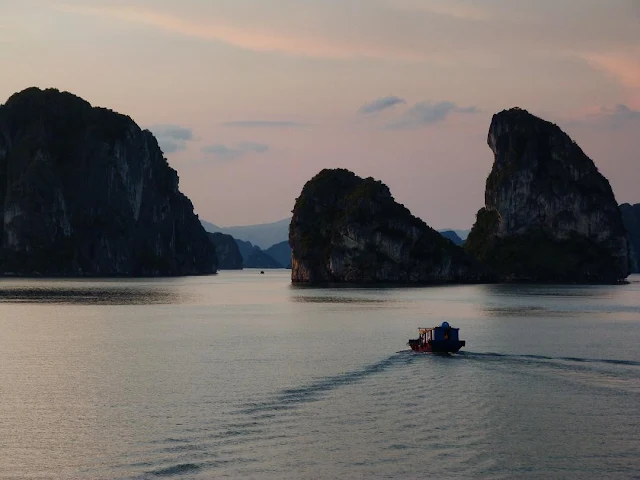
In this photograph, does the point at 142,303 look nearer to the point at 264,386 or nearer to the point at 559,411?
the point at 264,386

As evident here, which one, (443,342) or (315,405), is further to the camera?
(443,342)

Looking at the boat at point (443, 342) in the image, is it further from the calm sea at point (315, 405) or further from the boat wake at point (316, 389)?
the boat wake at point (316, 389)

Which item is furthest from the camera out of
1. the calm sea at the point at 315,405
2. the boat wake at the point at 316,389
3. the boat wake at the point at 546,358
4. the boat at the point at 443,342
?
the boat at the point at 443,342

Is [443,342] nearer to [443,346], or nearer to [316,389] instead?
[443,346]

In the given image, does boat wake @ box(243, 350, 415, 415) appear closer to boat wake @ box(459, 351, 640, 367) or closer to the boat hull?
the boat hull

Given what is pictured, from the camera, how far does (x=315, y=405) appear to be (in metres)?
53.0

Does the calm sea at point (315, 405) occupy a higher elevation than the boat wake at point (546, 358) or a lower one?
lower

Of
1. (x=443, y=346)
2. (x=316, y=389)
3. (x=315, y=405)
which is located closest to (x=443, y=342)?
(x=443, y=346)

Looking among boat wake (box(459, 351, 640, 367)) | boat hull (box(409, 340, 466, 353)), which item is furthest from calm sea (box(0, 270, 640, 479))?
boat hull (box(409, 340, 466, 353))

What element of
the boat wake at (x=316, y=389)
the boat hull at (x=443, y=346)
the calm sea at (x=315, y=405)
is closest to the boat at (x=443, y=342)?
Answer: the boat hull at (x=443, y=346)

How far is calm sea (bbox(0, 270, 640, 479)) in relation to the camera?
3872cm

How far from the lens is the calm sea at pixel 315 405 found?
38719mm

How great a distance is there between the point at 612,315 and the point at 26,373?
10418cm

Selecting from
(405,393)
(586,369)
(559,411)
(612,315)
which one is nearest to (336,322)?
(612,315)
